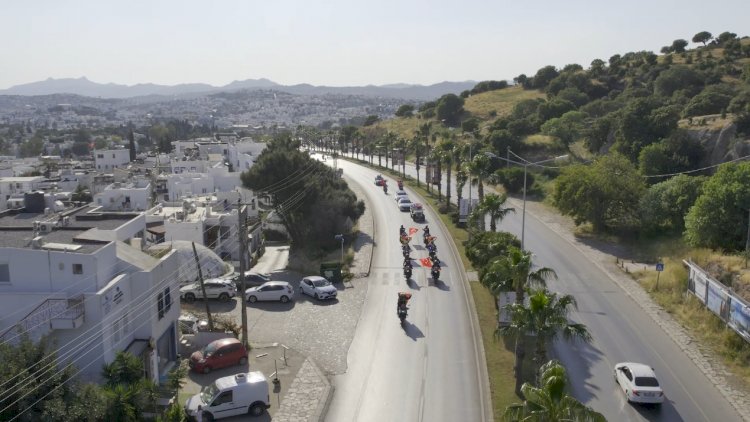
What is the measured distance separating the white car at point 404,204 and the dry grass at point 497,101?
2064 inches

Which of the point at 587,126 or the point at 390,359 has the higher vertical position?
the point at 587,126

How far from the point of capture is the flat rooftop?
2261cm

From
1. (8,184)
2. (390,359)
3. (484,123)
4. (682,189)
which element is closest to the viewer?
(390,359)

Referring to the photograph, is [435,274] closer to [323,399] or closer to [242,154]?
[323,399]

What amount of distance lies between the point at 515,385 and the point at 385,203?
137 ft

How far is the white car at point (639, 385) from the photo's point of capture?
2019 centimetres

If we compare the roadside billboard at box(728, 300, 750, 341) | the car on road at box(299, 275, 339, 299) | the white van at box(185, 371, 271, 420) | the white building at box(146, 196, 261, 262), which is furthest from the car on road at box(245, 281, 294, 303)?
the roadside billboard at box(728, 300, 750, 341)

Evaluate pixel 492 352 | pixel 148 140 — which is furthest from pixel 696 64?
pixel 148 140

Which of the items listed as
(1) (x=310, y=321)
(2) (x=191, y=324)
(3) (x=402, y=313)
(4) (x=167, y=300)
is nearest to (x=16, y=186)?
(2) (x=191, y=324)

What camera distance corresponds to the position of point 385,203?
62.4m

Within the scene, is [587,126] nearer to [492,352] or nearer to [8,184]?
[492,352]

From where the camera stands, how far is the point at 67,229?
25.3 meters

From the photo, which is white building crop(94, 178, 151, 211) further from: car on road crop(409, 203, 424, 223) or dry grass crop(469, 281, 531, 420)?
dry grass crop(469, 281, 531, 420)

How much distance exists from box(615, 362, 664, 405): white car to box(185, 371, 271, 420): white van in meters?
11.8
